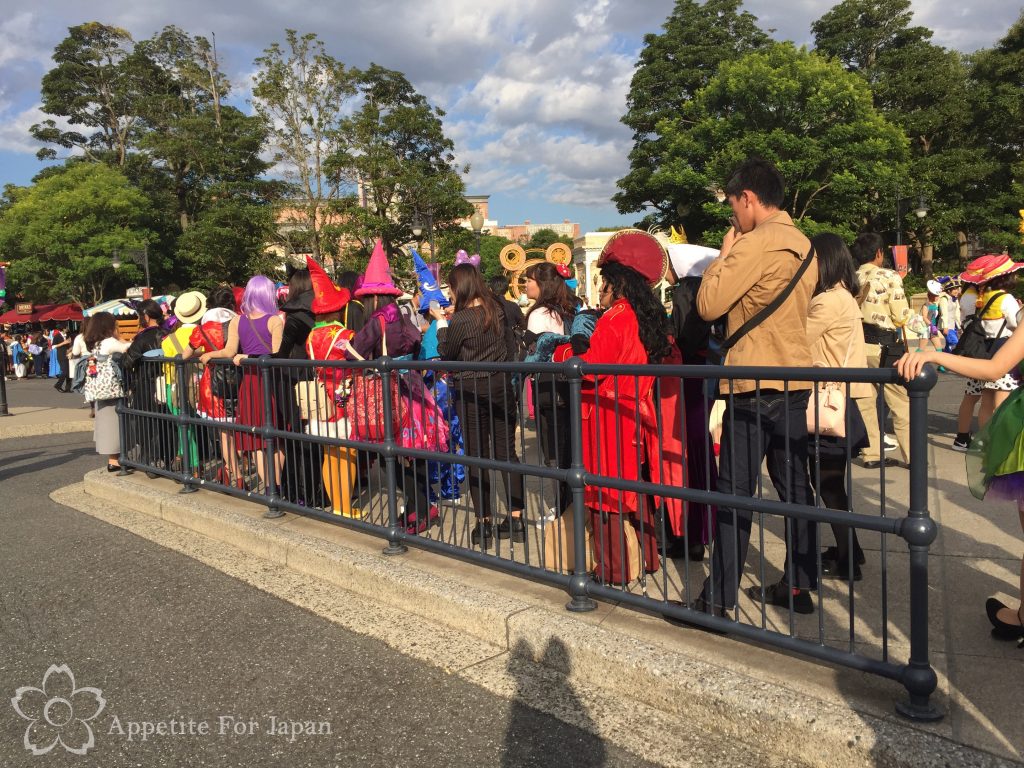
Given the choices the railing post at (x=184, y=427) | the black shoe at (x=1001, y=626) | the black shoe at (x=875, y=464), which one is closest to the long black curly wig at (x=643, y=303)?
the black shoe at (x=1001, y=626)

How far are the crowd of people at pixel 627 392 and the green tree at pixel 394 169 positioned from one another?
27134 millimetres

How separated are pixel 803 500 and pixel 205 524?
413cm

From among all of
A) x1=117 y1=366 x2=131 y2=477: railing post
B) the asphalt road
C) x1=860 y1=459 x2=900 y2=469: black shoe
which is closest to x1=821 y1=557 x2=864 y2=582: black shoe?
the asphalt road

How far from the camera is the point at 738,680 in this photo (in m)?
2.86

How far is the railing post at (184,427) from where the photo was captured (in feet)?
21.1

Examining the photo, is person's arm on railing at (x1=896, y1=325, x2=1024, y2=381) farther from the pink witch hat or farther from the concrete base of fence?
the pink witch hat

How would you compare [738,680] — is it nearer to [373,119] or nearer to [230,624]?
[230,624]

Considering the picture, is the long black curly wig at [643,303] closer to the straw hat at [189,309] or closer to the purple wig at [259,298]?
the purple wig at [259,298]

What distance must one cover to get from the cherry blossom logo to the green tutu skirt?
135 inches

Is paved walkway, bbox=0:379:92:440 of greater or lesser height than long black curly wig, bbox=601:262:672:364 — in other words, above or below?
below

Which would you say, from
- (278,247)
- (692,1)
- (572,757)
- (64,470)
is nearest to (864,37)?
(692,1)

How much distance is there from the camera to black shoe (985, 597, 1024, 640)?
3.11 meters

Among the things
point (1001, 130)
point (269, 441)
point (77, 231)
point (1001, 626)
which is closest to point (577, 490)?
point (1001, 626)

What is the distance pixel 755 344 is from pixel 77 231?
149 ft
